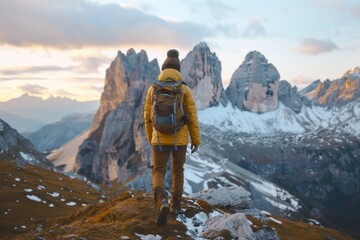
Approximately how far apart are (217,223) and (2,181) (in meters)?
68.7

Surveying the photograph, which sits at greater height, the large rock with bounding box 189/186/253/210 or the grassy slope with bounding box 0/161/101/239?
the large rock with bounding box 189/186/253/210

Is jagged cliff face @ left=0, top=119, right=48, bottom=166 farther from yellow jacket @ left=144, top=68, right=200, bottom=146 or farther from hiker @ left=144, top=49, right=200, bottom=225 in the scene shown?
yellow jacket @ left=144, top=68, right=200, bottom=146

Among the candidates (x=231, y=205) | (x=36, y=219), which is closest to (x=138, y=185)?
(x=36, y=219)

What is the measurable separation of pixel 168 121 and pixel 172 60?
3244mm

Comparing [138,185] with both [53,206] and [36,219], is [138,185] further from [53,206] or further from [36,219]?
[36,219]

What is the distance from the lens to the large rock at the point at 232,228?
19.6m

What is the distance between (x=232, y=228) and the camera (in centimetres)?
1988

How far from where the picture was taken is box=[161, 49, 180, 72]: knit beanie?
63.1 ft

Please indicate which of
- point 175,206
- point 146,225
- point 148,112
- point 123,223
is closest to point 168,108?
point 148,112

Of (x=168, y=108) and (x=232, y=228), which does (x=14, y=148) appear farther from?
(x=168, y=108)

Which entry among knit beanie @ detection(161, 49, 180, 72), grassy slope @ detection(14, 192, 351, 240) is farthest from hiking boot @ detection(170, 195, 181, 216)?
knit beanie @ detection(161, 49, 180, 72)

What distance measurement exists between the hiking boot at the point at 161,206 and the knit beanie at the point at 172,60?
599 centimetres

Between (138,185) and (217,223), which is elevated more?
(217,223)

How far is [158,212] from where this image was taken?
18547 millimetres
